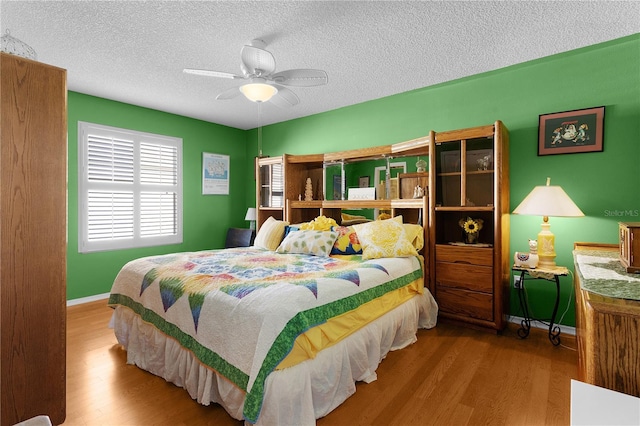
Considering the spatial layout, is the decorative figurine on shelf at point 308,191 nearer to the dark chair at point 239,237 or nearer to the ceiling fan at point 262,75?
the dark chair at point 239,237

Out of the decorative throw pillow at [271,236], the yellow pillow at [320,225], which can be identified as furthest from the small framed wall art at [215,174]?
the yellow pillow at [320,225]

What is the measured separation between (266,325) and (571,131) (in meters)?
3.13

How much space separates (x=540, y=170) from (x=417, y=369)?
2217 mm

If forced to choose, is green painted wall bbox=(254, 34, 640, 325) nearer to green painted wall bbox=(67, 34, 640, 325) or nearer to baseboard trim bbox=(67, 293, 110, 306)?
green painted wall bbox=(67, 34, 640, 325)

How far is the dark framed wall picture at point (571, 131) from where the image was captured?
2699mm

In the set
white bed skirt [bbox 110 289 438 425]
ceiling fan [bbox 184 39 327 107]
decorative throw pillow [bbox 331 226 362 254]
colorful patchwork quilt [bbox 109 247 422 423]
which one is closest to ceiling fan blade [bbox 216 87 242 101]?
ceiling fan [bbox 184 39 327 107]

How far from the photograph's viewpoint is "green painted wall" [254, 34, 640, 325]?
2.60 meters

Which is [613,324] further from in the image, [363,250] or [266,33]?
[266,33]

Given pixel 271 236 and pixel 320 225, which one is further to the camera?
pixel 271 236

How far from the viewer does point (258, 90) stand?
2443 mm

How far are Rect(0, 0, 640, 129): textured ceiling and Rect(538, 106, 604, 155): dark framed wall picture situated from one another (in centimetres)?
57

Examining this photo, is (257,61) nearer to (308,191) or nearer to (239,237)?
(308,191)

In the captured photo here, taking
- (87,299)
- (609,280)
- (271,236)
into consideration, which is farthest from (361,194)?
(87,299)

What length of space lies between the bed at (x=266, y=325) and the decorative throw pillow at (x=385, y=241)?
0.30 ft
